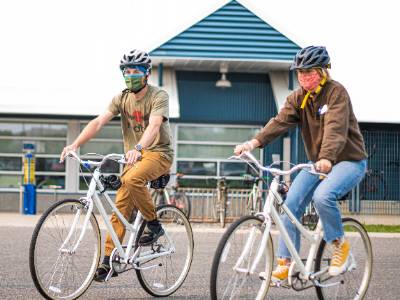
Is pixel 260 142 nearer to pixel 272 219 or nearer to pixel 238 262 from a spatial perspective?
pixel 272 219

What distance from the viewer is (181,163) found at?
21.7m

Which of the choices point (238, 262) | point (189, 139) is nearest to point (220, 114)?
point (189, 139)

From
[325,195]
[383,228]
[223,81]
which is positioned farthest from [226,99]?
[325,195]

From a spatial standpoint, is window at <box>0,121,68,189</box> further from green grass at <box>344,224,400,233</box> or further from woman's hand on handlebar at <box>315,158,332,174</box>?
woman's hand on handlebar at <box>315,158,332,174</box>

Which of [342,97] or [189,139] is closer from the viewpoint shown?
[342,97]

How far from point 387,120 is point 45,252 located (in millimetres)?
16181

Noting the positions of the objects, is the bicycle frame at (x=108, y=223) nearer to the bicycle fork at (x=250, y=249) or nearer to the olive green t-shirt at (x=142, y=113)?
the olive green t-shirt at (x=142, y=113)

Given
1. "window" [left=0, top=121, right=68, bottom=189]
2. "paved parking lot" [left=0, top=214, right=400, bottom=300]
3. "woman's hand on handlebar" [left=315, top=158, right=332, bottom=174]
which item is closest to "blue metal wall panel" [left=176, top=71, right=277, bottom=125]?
"window" [left=0, top=121, right=68, bottom=189]

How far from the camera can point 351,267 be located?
597cm

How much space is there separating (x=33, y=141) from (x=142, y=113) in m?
15.5

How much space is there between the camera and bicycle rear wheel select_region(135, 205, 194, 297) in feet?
21.9

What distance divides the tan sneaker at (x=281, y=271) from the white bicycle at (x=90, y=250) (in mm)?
1277

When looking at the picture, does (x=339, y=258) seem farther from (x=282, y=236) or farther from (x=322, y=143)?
(x=322, y=143)

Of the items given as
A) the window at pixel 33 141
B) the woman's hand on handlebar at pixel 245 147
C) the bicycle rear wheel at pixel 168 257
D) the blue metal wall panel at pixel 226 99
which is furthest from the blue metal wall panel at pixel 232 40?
the woman's hand on handlebar at pixel 245 147
